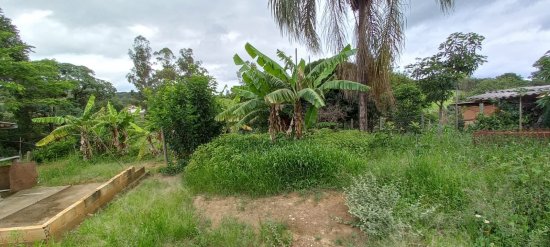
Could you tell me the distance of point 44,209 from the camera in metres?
5.56

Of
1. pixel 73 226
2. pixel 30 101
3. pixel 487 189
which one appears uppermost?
pixel 30 101

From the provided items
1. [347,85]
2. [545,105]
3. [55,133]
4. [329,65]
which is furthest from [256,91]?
[545,105]

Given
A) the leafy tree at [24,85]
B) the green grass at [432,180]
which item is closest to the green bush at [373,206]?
Result: the green grass at [432,180]

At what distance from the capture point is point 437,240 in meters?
3.15

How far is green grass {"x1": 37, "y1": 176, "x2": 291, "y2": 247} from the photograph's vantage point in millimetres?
3627

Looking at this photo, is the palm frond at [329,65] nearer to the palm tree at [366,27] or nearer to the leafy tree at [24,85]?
the palm tree at [366,27]

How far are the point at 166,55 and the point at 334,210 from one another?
27.5 metres

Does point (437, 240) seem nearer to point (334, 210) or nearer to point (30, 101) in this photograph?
point (334, 210)

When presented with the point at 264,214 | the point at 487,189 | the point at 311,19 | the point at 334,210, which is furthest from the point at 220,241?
the point at 311,19

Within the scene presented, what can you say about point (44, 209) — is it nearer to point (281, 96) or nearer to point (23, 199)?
point (23, 199)

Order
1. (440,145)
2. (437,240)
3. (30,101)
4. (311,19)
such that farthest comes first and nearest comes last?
(30,101) < (311,19) < (440,145) < (437,240)

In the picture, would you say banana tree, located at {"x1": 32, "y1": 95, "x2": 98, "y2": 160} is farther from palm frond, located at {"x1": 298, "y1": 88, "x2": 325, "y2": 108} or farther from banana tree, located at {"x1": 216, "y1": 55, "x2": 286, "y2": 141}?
palm frond, located at {"x1": 298, "y1": 88, "x2": 325, "y2": 108}

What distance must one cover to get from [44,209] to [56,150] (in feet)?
27.9

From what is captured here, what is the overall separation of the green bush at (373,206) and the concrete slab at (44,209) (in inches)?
201
